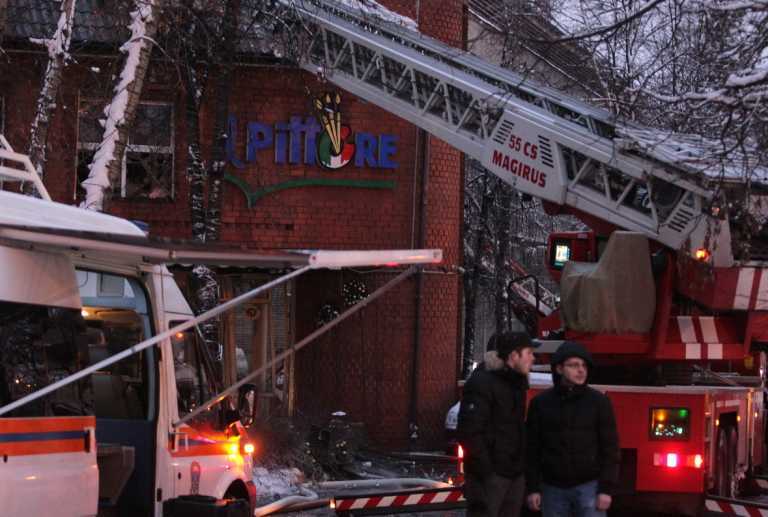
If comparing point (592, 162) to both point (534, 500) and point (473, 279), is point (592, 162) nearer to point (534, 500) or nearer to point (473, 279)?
point (534, 500)

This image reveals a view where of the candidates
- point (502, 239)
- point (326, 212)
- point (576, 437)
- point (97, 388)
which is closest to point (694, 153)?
point (576, 437)

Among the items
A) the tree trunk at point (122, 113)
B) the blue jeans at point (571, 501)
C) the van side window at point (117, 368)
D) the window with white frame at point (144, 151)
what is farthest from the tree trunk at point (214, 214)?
the blue jeans at point (571, 501)

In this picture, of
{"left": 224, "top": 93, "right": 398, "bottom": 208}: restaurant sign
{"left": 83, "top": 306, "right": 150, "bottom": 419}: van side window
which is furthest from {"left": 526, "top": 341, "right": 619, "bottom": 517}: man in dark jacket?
{"left": 224, "top": 93, "right": 398, "bottom": 208}: restaurant sign

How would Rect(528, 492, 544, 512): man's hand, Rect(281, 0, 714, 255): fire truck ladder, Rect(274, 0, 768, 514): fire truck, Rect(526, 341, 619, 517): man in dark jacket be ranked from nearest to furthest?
Rect(526, 341, 619, 517): man in dark jacket < Rect(528, 492, 544, 512): man's hand < Rect(274, 0, 768, 514): fire truck < Rect(281, 0, 714, 255): fire truck ladder

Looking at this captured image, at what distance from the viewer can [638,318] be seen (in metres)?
12.3

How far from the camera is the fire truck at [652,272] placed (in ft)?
38.7

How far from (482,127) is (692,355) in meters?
3.59

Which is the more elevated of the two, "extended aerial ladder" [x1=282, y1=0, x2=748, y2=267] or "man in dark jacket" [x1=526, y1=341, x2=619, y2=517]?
"extended aerial ladder" [x1=282, y1=0, x2=748, y2=267]

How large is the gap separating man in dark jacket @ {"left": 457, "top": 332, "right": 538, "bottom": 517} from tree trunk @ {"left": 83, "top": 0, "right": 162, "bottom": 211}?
618cm

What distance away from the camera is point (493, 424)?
888 centimetres

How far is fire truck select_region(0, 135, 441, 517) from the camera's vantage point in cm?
714

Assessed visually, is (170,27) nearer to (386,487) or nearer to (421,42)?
(421,42)

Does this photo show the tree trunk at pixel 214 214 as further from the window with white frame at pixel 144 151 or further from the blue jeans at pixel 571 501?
the blue jeans at pixel 571 501

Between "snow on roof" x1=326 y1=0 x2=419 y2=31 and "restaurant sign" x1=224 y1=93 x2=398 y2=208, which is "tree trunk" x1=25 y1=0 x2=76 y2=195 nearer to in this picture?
"snow on roof" x1=326 y1=0 x2=419 y2=31
